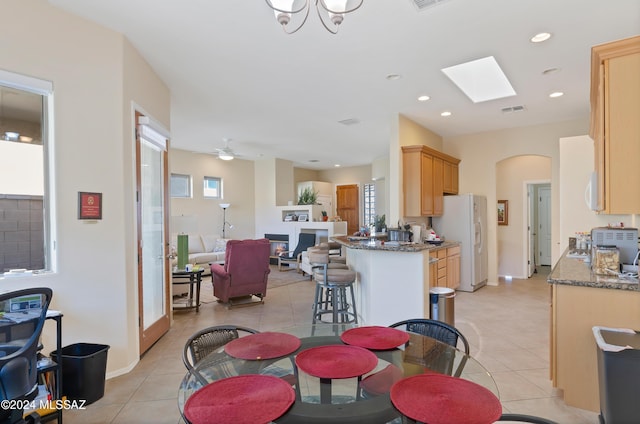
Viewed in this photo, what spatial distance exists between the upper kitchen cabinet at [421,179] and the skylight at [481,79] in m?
1.09

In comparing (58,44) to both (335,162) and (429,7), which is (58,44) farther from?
(335,162)

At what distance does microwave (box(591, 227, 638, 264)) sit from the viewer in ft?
8.16

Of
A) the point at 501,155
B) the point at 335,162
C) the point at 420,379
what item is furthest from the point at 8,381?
the point at 335,162

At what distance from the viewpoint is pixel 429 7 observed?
8.20 ft

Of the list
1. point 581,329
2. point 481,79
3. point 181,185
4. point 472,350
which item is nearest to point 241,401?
point 581,329

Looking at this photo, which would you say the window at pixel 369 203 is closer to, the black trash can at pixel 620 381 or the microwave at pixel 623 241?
the microwave at pixel 623 241

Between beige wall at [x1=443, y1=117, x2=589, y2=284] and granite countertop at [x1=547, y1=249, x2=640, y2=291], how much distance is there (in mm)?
3541

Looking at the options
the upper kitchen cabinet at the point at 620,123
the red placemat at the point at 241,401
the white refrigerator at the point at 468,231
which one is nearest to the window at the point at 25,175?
the red placemat at the point at 241,401

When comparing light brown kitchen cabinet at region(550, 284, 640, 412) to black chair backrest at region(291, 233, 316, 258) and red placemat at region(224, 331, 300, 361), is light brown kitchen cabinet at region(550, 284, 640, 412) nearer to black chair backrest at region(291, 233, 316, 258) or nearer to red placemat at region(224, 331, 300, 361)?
red placemat at region(224, 331, 300, 361)

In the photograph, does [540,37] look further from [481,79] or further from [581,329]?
[581,329]

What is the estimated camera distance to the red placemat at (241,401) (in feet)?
3.56

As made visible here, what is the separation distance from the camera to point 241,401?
118 centimetres

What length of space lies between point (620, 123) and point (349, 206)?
347 inches

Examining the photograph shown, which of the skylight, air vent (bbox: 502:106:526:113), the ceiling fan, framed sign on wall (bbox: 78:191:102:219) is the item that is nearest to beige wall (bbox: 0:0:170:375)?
framed sign on wall (bbox: 78:191:102:219)
